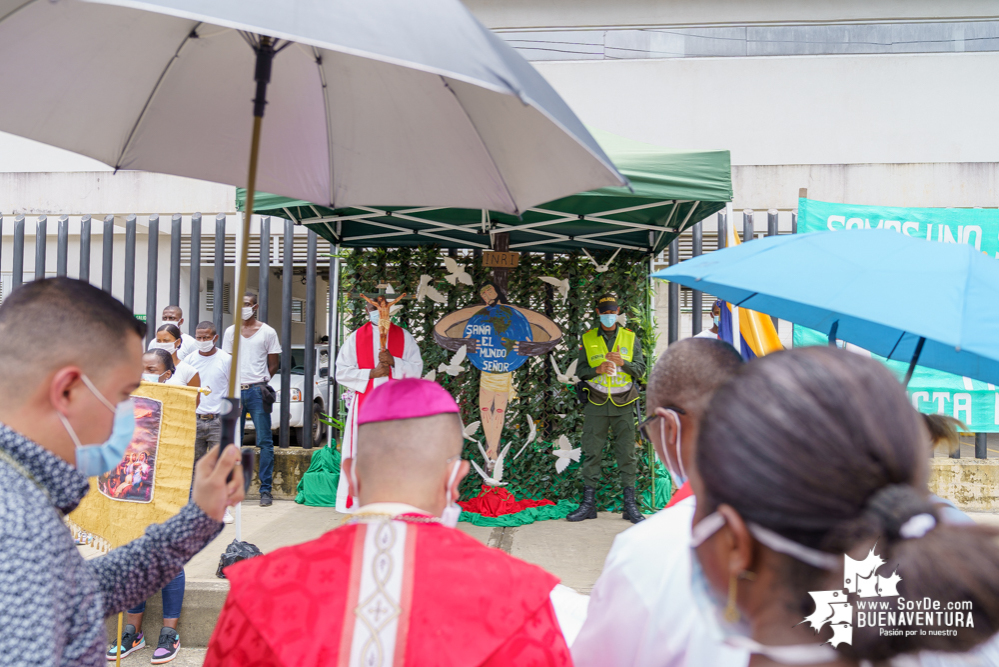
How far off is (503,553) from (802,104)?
11.7 metres

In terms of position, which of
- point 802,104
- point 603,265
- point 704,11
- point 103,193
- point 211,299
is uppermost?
point 704,11

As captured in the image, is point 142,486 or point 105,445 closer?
point 105,445

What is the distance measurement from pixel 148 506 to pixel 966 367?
3.90 meters

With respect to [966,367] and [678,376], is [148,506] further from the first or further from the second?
[966,367]

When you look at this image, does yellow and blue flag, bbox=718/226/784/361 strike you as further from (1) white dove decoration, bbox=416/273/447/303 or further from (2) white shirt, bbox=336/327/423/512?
(1) white dove decoration, bbox=416/273/447/303

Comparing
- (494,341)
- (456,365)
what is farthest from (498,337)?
(456,365)

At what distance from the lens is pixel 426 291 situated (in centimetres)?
613

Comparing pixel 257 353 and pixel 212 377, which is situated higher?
Result: pixel 257 353

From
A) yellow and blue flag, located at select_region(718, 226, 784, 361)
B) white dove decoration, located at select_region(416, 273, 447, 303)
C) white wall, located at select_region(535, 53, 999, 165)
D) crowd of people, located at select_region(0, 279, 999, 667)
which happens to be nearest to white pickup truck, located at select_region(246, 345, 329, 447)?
white dove decoration, located at select_region(416, 273, 447, 303)

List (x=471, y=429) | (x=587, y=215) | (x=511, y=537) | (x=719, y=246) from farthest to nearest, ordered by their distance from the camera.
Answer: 1. (x=719, y=246)
2. (x=471, y=429)
3. (x=511, y=537)
4. (x=587, y=215)

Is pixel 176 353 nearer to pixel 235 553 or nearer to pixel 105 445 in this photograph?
pixel 235 553

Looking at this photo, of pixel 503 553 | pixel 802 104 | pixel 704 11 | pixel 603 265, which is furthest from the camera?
pixel 704 11

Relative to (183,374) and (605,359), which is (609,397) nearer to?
(605,359)

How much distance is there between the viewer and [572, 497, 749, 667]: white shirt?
1376 millimetres
